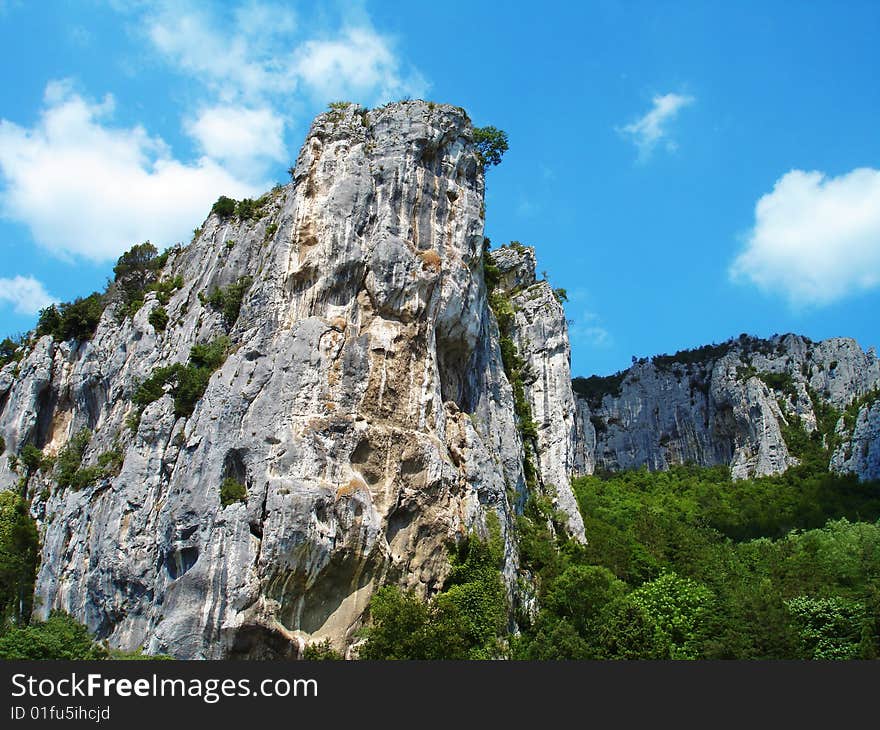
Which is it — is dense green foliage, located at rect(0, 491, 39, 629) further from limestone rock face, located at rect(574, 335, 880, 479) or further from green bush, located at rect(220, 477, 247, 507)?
limestone rock face, located at rect(574, 335, 880, 479)

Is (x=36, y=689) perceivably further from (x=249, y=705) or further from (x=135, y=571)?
(x=135, y=571)

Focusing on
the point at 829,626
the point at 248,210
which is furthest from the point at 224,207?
the point at 829,626

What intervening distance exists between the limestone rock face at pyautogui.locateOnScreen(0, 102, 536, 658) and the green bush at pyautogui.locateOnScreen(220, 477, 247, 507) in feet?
1.30

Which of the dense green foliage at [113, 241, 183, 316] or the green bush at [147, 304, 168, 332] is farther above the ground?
the dense green foliage at [113, 241, 183, 316]

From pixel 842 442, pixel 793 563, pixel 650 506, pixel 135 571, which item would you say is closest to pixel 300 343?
pixel 135 571

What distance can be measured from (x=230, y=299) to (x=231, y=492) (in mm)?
12430

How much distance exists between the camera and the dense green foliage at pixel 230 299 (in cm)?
3875

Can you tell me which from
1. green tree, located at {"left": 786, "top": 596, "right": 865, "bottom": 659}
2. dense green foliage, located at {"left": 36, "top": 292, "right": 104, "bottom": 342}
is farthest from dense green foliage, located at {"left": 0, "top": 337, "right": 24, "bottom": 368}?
green tree, located at {"left": 786, "top": 596, "right": 865, "bottom": 659}

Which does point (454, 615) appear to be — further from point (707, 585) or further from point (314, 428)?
point (707, 585)

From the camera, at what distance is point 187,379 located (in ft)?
118

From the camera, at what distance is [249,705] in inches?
763

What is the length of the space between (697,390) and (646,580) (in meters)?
47.2

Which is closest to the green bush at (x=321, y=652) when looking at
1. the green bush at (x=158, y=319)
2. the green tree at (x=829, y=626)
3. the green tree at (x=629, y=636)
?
the green tree at (x=629, y=636)

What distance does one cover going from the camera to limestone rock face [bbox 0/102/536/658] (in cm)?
2764
